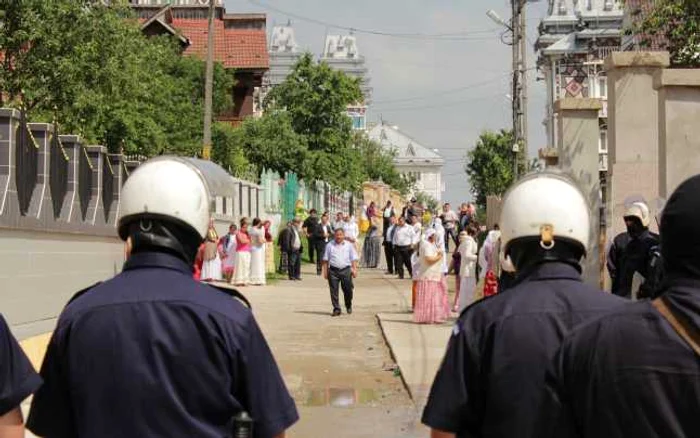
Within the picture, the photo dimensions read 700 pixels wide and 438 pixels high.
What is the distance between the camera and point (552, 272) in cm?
421

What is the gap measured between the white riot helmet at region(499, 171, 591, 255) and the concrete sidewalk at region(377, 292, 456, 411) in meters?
8.00

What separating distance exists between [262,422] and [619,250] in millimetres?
8798

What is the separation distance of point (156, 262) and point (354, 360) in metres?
12.7

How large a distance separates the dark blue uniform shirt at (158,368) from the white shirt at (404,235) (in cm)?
2984

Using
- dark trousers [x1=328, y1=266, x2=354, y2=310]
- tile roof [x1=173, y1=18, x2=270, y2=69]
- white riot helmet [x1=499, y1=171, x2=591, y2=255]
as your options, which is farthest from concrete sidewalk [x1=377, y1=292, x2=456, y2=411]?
tile roof [x1=173, y1=18, x2=270, y2=69]

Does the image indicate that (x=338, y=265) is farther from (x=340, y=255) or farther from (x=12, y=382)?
(x=12, y=382)

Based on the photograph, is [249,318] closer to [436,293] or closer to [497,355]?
[497,355]

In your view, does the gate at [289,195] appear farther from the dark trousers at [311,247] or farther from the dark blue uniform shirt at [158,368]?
the dark blue uniform shirt at [158,368]

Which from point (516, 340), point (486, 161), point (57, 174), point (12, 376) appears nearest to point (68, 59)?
point (57, 174)

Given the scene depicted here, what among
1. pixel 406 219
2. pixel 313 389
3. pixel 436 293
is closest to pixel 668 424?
pixel 313 389

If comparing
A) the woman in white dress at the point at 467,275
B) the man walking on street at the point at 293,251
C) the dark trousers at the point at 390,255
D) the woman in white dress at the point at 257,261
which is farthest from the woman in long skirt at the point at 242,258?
the woman in white dress at the point at 467,275

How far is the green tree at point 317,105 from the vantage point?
171 ft

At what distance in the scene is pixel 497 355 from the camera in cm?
408

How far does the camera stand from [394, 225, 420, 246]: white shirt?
111 feet
